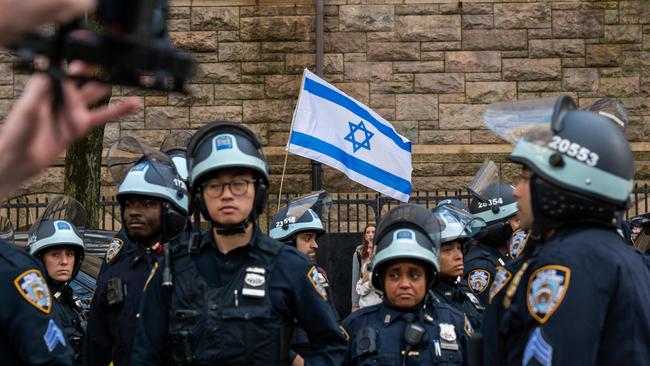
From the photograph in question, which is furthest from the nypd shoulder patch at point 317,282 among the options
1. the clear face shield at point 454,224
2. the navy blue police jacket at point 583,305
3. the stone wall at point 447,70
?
the stone wall at point 447,70

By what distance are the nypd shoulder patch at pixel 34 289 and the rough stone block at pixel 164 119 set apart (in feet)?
40.8

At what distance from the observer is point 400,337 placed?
5.64m

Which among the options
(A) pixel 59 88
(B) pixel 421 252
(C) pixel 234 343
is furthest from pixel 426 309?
(A) pixel 59 88

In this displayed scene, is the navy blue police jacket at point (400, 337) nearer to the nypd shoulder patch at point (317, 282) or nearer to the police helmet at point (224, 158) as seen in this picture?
the nypd shoulder patch at point (317, 282)

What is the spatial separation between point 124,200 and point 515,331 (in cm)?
328

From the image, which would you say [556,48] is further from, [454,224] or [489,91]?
[454,224]

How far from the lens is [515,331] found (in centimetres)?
394

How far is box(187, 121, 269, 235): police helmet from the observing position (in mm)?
4914

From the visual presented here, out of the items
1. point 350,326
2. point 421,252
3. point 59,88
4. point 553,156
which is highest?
point 59,88

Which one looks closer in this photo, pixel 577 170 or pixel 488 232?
pixel 577 170

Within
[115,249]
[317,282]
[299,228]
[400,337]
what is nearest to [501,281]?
[317,282]

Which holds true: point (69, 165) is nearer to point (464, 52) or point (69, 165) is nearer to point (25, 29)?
point (464, 52)

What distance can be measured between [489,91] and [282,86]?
3.11m

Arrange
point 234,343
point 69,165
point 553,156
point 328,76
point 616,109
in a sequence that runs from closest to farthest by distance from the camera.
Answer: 1. point 553,156
2. point 234,343
3. point 616,109
4. point 69,165
5. point 328,76
